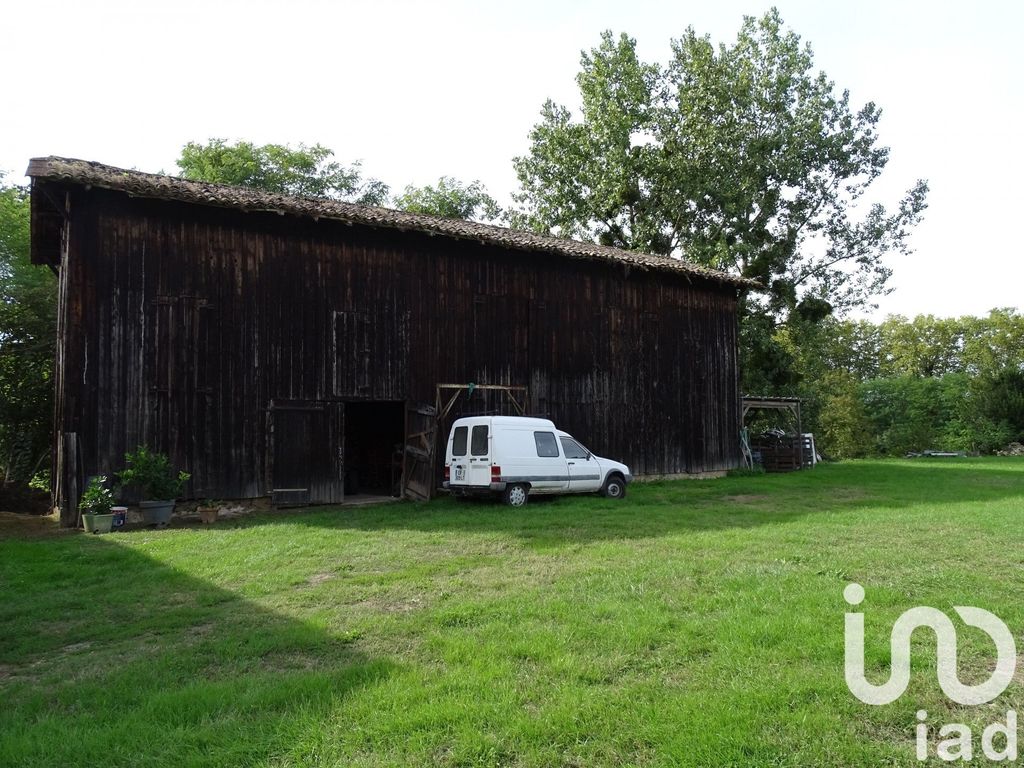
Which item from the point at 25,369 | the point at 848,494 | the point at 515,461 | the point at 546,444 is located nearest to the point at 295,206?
the point at 515,461

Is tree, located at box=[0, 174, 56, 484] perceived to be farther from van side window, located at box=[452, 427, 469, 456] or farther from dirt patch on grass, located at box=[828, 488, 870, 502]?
dirt patch on grass, located at box=[828, 488, 870, 502]

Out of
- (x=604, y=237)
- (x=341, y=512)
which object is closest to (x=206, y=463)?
(x=341, y=512)

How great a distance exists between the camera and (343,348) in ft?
48.6

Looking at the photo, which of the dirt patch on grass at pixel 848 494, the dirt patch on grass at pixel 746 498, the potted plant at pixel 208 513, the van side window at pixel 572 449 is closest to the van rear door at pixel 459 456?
the van side window at pixel 572 449

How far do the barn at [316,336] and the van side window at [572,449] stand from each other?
96.2 inches

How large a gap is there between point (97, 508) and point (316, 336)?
5123 millimetres

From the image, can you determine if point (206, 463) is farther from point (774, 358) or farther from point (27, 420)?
point (774, 358)

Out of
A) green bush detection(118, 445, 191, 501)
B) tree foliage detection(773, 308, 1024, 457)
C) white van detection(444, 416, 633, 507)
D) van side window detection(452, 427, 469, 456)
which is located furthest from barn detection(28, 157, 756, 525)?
tree foliage detection(773, 308, 1024, 457)

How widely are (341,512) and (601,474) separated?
5495 millimetres

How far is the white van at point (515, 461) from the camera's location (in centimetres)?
1357

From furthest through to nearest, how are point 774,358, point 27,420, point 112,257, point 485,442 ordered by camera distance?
point 774,358, point 27,420, point 485,442, point 112,257

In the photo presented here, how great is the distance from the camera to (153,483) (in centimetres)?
1211

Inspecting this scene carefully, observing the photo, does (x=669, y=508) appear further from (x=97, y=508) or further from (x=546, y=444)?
(x=97, y=508)

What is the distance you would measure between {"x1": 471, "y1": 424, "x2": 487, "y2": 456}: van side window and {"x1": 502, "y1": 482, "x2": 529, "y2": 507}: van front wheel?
34.0 inches
